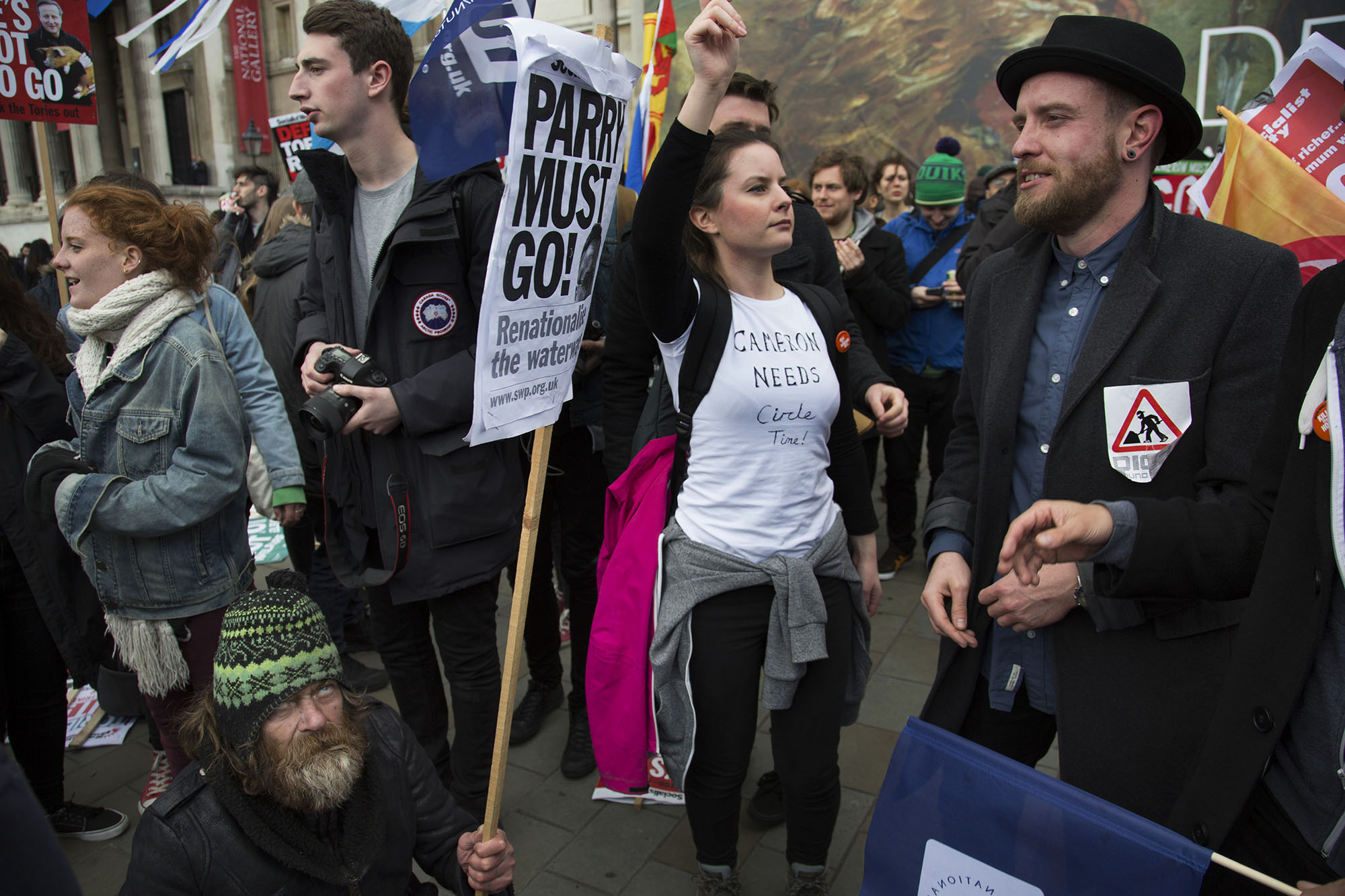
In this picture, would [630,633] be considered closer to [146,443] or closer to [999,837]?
[999,837]

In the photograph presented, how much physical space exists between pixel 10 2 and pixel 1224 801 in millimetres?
5124

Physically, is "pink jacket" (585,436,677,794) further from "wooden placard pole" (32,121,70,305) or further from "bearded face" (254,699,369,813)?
"wooden placard pole" (32,121,70,305)

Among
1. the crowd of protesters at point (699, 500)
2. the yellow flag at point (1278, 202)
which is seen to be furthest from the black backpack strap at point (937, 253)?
the yellow flag at point (1278, 202)

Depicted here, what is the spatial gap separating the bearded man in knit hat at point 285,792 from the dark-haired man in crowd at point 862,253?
309cm

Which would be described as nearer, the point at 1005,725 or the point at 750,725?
the point at 1005,725

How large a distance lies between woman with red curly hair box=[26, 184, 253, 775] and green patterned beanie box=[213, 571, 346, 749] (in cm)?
87

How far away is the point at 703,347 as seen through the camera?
2.15m

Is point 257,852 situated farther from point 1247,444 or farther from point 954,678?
point 1247,444

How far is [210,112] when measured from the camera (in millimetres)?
26031

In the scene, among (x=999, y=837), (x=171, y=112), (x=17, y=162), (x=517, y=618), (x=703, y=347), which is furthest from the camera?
(x=171, y=112)

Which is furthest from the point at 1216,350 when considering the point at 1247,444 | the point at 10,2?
the point at 10,2

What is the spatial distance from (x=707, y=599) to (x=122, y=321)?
1.79 metres

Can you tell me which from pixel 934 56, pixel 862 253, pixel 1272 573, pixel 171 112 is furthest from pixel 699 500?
pixel 171 112

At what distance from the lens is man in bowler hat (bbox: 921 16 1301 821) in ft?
5.23
